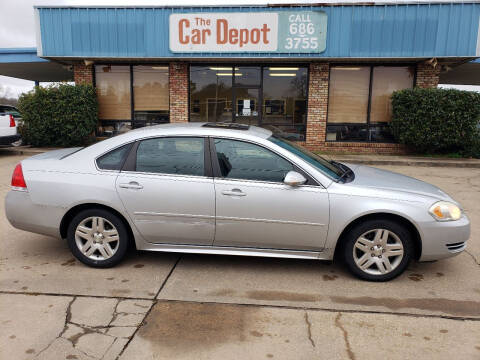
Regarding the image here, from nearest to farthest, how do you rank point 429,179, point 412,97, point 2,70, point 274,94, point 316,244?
point 316,244
point 429,179
point 412,97
point 274,94
point 2,70

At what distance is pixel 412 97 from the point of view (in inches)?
468

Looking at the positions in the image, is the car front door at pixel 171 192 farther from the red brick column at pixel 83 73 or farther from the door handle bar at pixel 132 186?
the red brick column at pixel 83 73

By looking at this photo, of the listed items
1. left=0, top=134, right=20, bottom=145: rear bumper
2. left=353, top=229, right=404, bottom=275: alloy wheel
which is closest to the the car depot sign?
left=0, top=134, right=20, bottom=145: rear bumper

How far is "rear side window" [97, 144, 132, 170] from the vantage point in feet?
13.3

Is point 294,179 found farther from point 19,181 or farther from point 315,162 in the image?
point 19,181

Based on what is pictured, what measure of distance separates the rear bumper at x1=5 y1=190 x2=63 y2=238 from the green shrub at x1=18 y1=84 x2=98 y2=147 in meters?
9.47

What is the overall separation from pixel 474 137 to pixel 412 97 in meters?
2.61

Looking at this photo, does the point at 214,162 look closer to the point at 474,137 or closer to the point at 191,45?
the point at 191,45

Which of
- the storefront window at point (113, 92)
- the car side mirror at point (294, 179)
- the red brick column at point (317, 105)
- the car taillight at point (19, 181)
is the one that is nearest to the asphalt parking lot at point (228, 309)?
the car taillight at point (19, 181)

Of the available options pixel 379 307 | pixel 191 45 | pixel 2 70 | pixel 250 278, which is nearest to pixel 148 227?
pixel 250 278

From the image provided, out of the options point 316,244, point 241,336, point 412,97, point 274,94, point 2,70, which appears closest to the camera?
point 241,336

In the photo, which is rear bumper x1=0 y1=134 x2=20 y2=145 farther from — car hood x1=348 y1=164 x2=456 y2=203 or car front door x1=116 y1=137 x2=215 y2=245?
car hood x1=348 y1=164 x2=456 y2=203

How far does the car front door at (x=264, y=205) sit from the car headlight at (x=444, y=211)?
40.8 inches

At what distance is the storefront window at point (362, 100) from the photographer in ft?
42.9
